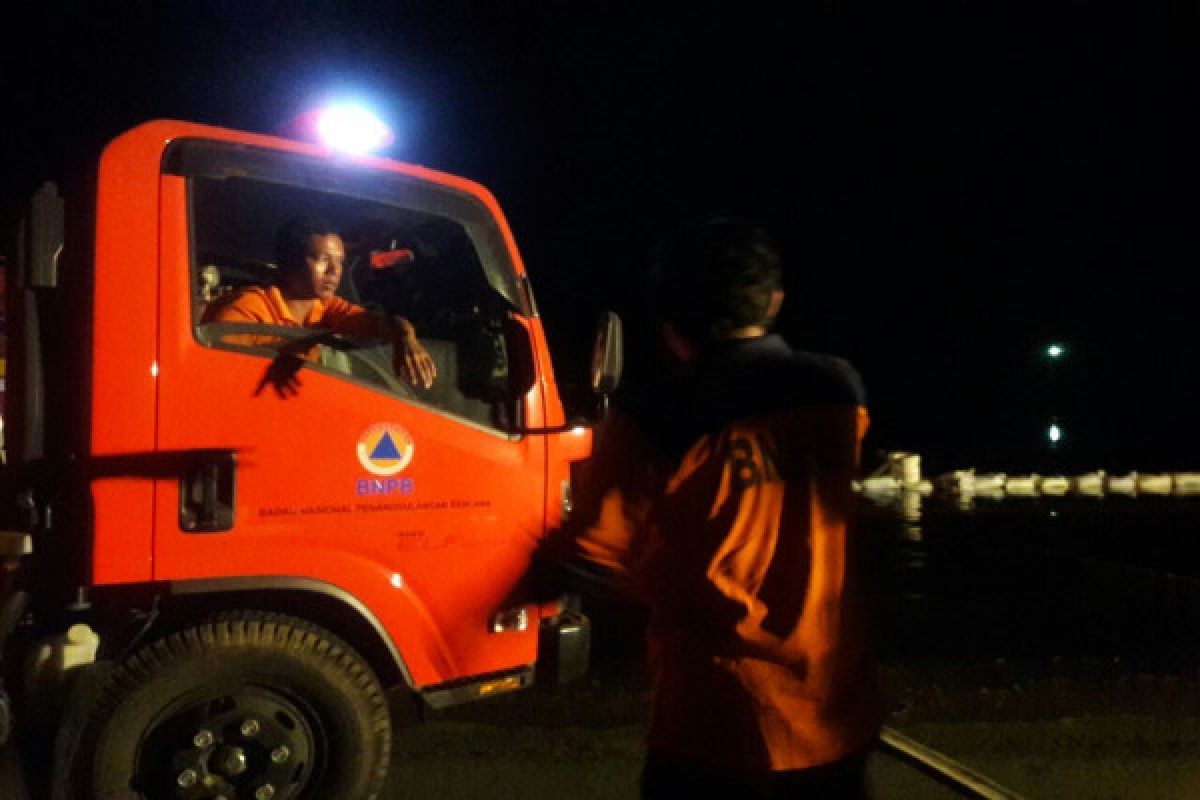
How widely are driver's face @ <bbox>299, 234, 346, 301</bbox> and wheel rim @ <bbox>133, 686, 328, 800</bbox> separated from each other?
1.38 m

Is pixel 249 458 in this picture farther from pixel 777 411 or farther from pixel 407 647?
pixel 777 411

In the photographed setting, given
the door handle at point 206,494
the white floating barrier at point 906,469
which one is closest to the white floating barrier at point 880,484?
the white floating barrier at point 906,469

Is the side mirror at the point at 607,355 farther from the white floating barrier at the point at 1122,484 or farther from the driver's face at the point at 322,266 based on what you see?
the white floating barrier at the point at 1122,484

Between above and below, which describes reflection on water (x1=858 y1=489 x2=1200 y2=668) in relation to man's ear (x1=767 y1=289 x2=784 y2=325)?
below

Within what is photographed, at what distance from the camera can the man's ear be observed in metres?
1.67

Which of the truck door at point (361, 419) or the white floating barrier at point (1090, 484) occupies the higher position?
the truck door at point (361, 419)

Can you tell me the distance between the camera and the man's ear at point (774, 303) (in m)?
1.67

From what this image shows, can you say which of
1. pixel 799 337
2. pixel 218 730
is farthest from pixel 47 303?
pixel 799 337

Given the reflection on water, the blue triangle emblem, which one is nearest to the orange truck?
the blue triangle emblem

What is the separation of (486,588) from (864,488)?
43.3 feet

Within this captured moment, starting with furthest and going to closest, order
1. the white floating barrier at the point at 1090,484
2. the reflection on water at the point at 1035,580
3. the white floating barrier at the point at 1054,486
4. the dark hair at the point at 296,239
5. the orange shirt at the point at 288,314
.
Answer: the white floating barrier at the point at 1090,484, the white floating barrier at the point at 1054,486, the reflection on water at the point at 1035,580, the dark hair at the point at 296,239, the orange shirt at the point at 288,314

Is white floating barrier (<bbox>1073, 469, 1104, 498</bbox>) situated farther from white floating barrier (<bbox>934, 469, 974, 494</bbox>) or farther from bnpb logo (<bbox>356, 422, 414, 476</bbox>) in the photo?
bnpb logo (<bbox>356, 422, 414, 476</bbox>)

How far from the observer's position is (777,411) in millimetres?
Result: 1587

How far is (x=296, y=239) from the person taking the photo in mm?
3479
